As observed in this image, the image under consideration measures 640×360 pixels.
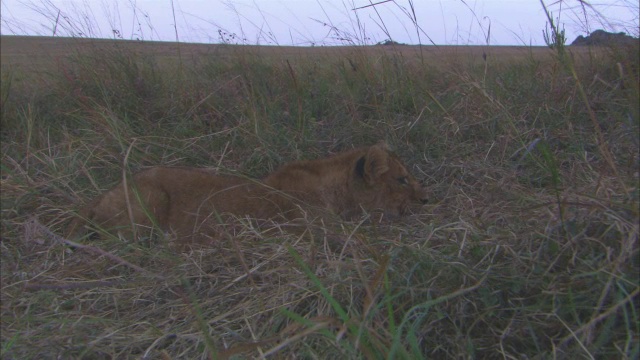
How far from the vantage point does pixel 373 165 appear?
403 centimetres

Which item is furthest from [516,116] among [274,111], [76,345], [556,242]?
[76,345]

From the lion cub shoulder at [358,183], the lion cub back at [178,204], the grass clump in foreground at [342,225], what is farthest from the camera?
the lion cub shoulder at [358,183]

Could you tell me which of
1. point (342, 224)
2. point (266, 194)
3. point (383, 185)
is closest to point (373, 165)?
point (383, 185)

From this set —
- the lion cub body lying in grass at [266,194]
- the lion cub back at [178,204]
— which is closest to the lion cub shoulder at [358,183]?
the lion cub body lying in grass at [266,194]

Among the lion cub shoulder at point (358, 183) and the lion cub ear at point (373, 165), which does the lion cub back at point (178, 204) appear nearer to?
the lion cub shoulder at point (358, 183)

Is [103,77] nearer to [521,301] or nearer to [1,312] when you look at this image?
[1,312]

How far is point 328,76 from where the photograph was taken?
652 centimetres

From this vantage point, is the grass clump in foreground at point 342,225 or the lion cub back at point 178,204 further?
the lion cub back at point 178,204

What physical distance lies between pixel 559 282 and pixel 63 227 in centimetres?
297

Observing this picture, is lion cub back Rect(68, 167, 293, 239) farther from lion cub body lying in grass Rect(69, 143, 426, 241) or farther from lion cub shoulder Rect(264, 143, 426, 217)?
lion cub shoulder Rect(264, 143, 426, 217)

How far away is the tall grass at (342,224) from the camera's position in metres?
2.17

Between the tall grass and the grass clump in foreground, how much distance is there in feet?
0.04

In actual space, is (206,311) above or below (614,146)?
below

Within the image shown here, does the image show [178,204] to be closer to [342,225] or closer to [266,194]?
[266,194]
